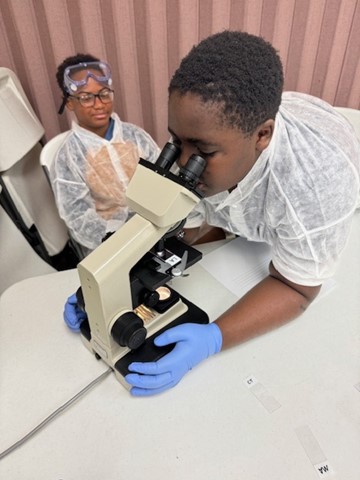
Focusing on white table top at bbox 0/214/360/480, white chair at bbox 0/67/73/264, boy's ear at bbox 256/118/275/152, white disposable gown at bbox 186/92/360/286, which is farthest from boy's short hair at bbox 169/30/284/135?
white chair at bbox 0/67/73/264

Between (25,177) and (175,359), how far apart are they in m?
1.22

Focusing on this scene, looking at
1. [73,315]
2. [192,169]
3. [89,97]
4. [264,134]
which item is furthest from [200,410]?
[89,97]

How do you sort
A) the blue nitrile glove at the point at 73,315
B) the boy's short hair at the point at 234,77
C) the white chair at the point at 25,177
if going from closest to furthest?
the boy's short hair at the point at 234,77 → the blue nitrile glove at the point at 73,315 → the white chair at the point at 25,177

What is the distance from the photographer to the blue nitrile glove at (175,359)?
768 mm

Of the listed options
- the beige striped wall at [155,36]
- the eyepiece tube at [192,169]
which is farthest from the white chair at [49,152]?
the eyepiece tube at [192,169]

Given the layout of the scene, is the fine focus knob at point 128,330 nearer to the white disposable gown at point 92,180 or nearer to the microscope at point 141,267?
the microscope at point 141,267

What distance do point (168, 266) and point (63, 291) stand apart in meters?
0.44

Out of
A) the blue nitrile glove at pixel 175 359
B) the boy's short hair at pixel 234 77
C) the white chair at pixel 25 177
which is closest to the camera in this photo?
the boy's short hair at pixel 234 77

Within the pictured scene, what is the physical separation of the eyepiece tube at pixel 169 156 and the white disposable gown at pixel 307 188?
0.22 m

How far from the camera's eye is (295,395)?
0.79m

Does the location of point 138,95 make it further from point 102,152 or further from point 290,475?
point 290,475

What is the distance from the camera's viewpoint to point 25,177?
64.1 inches

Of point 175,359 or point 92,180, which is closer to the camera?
point 175,359

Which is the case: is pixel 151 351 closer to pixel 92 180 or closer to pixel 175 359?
pixel 175 359
